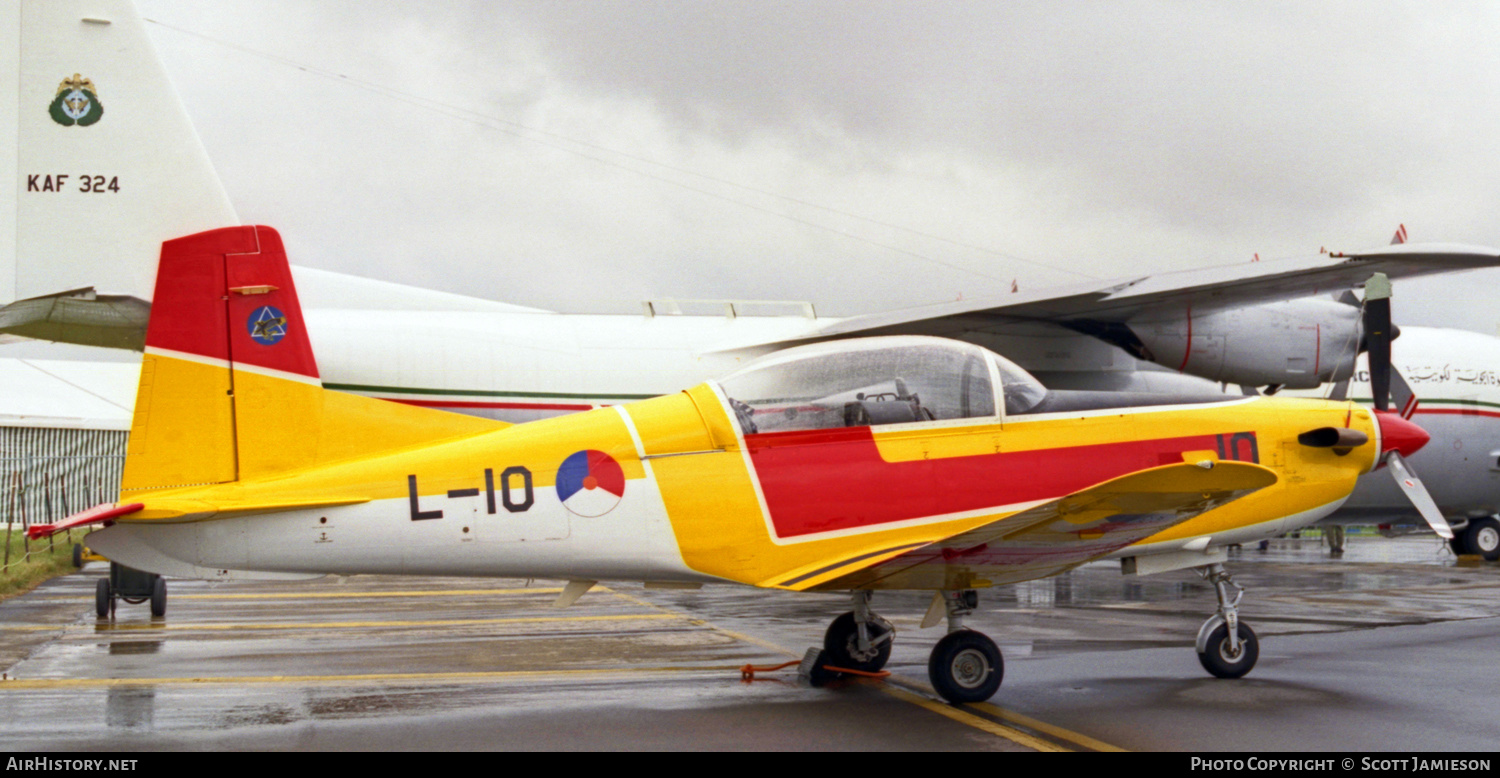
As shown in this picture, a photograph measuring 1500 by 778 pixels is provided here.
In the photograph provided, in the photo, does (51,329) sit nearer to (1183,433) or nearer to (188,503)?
(188,503)

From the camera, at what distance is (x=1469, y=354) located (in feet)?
59.1

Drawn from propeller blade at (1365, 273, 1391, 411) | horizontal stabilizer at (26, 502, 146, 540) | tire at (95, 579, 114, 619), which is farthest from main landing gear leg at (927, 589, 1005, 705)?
tire at (95, 579, 114, 619)

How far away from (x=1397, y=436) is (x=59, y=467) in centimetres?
4212

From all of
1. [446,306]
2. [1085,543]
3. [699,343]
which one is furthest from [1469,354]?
[446,306]

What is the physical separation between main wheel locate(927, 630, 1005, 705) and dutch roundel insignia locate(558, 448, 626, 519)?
8.67ft

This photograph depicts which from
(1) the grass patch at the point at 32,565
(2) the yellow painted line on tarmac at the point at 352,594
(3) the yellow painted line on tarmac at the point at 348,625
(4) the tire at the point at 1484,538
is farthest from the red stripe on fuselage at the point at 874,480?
(4) the tire at the point at 1484,538

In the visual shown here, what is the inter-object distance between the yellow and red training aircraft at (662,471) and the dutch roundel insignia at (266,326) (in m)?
0.01

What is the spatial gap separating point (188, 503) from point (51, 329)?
317 inches

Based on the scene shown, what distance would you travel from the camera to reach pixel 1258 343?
1433cm

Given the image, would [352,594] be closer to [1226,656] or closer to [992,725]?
[992,725]

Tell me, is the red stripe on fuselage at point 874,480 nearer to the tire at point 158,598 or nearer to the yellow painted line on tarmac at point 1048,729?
the yellow painted line on tarmac at point 1048,729

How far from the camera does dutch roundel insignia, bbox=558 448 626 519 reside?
25.9 feet

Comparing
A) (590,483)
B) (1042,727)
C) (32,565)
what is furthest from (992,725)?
(32,565)

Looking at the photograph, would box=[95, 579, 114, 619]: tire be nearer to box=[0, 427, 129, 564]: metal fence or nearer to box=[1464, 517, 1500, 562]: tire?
box=[1464, 517, 1500, 562]: tire
